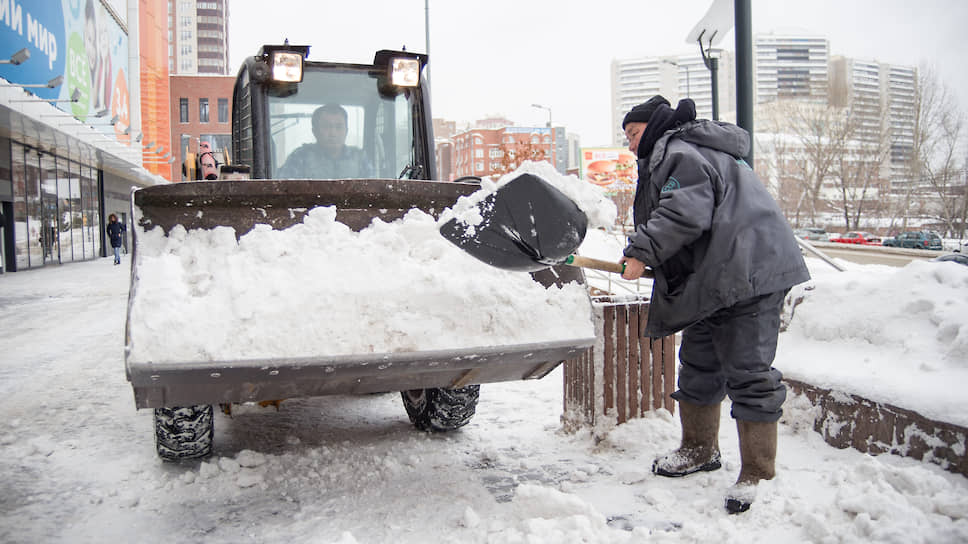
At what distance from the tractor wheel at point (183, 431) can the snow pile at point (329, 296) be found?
102cm

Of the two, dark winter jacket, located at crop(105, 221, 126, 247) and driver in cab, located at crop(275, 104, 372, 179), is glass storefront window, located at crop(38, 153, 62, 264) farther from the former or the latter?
driver in cab, located at crop(275, 104, 372, 179)

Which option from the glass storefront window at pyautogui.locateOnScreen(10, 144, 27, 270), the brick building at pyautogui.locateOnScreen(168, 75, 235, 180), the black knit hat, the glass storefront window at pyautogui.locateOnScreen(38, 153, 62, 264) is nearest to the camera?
the black knit hat

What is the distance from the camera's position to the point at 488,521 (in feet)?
8.68

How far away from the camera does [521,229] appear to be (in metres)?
2.58

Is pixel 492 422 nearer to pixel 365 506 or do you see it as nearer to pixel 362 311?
pixel 365 506

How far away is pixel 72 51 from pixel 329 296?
23307 mm

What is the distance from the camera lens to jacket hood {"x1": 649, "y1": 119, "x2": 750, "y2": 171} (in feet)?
9.31

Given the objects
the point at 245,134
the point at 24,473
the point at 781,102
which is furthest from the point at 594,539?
the point at 781,102

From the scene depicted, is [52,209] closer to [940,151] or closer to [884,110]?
[940,151]

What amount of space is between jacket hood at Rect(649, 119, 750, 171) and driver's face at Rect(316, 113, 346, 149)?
7.47 feet

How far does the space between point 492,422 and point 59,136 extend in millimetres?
17517

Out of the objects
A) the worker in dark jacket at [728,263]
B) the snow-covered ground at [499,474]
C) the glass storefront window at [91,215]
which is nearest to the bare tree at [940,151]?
the snow-covered ground at [499,474]

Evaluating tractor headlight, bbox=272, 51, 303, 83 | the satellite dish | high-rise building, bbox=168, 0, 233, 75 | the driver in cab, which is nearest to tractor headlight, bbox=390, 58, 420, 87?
the driver in cab

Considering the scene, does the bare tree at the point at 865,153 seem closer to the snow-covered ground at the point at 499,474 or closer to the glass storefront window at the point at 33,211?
the glass storefront window at the point at 33,211
